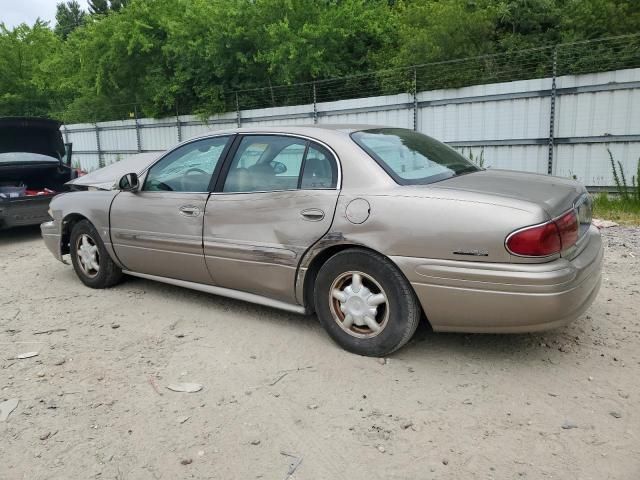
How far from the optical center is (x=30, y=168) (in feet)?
27.6

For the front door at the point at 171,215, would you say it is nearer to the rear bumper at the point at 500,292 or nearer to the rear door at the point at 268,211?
the rear door at the point at 268,211

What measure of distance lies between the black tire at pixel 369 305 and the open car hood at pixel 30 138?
6.60 meters

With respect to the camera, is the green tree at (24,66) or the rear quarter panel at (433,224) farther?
the green tree at (24,66)

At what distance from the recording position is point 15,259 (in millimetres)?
6863

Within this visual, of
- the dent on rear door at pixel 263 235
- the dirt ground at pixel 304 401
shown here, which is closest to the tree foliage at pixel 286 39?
the dent on rear door at pixel 263 235

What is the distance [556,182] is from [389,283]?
142 cm

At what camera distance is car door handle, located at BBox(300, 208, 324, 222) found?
3.53 metres

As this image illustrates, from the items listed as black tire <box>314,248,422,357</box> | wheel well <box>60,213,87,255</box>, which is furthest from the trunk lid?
wheel well <box>60,213,87,255</box>

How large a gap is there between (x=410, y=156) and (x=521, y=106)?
274 inches

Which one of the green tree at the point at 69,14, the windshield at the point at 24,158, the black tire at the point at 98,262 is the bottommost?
the black tire at the point at 98,262

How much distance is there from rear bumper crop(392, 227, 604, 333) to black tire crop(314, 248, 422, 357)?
3.8 inches

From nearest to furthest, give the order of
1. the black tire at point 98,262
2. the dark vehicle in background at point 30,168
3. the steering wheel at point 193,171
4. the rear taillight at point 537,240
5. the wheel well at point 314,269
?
1. the rear taillight at point 537,240
2. the wheel well at point 314,269
3. the steering wheel at point 193,171
4. the black tire at point 98,262
5. the dark vehicle in background at point 30,168

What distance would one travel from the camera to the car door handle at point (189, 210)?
165 inches

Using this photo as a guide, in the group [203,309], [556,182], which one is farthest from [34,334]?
[556,182]
